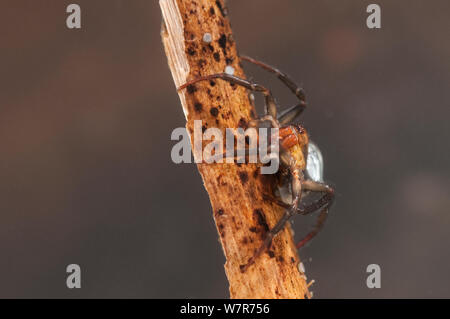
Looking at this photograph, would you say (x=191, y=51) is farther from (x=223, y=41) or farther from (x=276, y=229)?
(x=276, y=229)

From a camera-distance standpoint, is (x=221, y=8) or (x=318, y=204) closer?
(x=221, y=8)

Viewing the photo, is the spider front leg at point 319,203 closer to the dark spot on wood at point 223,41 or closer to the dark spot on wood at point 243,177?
the dark spot on wood at point 243,177

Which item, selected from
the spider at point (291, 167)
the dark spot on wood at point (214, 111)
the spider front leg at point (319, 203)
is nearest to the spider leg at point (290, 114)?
the spider at point (291, 167)

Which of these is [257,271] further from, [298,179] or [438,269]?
[438,269]

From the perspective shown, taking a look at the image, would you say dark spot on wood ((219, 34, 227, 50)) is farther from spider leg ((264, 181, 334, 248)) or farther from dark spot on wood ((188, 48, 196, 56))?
spider leg ((264, 181, 334, 248))

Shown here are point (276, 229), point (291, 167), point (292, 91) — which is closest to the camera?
point (276, 229)

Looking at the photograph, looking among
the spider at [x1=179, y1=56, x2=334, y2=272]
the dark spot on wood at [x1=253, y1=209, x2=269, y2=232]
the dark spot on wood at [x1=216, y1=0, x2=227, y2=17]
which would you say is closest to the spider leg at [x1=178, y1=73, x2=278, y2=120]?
the spider at [x1=179, y1=56, x2=334, y2=272]

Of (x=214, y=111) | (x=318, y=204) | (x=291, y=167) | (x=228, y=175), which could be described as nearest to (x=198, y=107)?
(x=214, y=111)
